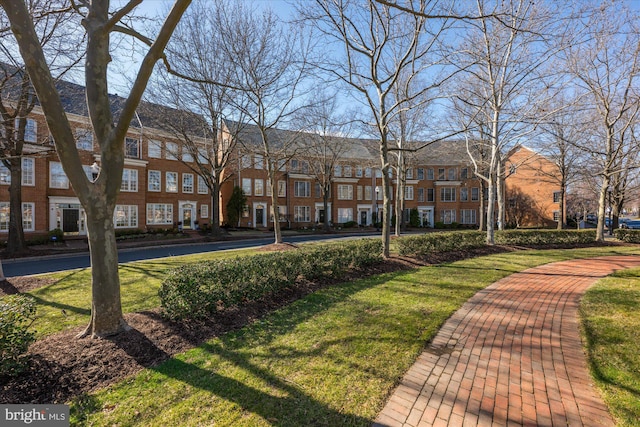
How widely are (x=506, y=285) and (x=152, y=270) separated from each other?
11.0 metres

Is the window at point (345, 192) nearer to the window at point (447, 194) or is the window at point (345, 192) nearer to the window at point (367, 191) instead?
the window at point (367, 191)

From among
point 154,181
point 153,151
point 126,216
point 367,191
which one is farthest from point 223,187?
point 367,191

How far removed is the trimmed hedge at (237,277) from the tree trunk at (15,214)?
1579cm

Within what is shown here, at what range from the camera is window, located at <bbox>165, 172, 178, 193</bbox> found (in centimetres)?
2847

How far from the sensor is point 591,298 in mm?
6422

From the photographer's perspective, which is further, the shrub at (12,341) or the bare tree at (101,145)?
the bare tree at (101,145)

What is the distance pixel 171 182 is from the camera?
2875cm

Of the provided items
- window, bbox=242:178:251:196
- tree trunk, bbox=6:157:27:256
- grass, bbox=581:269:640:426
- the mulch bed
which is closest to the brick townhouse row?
window, bbox=242:178:251:196

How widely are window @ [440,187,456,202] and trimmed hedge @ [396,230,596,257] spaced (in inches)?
971

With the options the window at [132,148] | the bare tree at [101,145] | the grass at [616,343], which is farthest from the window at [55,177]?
the grass at [616,343]

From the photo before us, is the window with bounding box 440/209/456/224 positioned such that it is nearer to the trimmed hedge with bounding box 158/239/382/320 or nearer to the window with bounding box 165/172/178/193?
the window with bounding box 165/172/178/193

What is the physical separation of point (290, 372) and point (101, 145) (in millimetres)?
4199

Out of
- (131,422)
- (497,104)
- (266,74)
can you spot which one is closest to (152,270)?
(131,422)

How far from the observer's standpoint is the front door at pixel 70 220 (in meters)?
22.7
